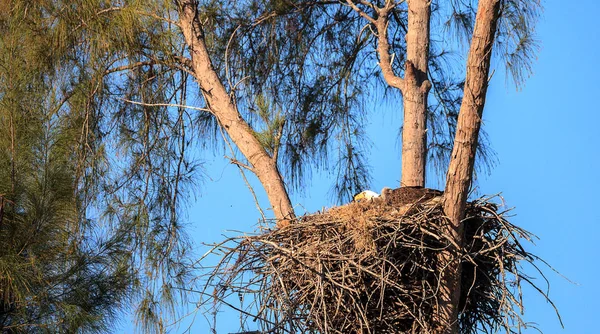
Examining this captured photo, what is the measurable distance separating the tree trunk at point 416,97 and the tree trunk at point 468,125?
25.3 inches

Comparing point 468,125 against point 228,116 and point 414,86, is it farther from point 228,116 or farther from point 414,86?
point 228,116

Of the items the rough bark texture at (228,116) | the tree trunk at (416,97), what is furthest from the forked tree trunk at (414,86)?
the rough bark texture at (228,116)

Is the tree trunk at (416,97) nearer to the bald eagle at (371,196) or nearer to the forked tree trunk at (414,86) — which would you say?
the forked tree trunk at (414,86)

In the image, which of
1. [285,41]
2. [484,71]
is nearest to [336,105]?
[285,41]

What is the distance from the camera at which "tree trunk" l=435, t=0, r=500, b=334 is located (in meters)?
3.29

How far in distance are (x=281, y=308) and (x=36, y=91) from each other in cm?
233

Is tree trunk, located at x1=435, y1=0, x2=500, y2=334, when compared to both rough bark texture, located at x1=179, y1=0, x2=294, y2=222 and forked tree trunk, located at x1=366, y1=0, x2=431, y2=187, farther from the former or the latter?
rough bark texture, located at x1=179, y1=0, x2=294, y2=222

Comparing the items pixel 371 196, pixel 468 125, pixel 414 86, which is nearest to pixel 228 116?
pixel 414 86

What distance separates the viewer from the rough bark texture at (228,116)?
14.0ft

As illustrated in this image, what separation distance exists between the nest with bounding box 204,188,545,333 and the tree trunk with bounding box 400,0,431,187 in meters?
0.55

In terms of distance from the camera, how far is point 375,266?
3391 millimetres

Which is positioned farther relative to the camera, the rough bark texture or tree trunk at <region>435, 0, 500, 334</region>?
the rough bark texture

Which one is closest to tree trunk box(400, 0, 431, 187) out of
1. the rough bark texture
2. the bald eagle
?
the bald eagle

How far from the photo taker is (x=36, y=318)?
15.1 feet
